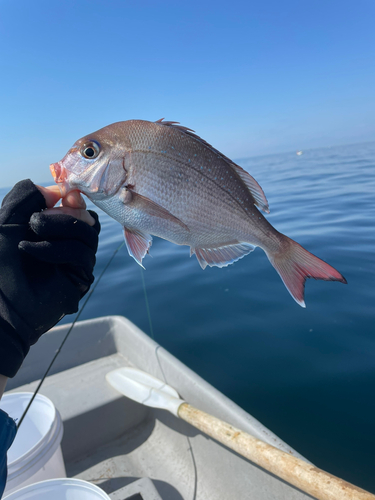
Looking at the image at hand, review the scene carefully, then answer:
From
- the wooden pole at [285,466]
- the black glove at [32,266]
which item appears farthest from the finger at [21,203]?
the wooden pole at [285,466]

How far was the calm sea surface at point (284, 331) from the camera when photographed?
3.30 m

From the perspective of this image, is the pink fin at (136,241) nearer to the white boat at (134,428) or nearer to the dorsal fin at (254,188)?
the dorsal fin at (254,188)

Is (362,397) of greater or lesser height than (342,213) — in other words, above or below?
below

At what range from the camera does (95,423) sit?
3.88m

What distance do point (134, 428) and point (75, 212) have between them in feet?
11.3

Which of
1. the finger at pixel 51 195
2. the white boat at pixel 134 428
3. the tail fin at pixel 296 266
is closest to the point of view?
the tail fin at pixel 296 266

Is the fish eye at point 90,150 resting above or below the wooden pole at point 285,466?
above

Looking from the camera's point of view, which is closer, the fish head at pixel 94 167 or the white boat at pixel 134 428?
the fish head at pixel 94 167

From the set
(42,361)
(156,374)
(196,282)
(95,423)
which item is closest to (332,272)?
(156,374)

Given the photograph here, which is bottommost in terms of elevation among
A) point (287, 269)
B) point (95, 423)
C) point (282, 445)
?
point (95, 423)

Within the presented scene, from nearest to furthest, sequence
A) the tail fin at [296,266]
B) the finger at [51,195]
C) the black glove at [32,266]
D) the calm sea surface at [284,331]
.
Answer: the black glove at [32,266], the tail fin at [296,266], the finger at [51,195], the calm sea surface at [284,331]

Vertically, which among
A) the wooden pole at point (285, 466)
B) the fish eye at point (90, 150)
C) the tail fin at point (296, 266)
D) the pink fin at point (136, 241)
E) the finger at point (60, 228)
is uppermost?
the fish eye at point (90, 150)

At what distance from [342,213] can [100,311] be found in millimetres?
7179

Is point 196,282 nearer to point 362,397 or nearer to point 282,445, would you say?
A: point 362,397
